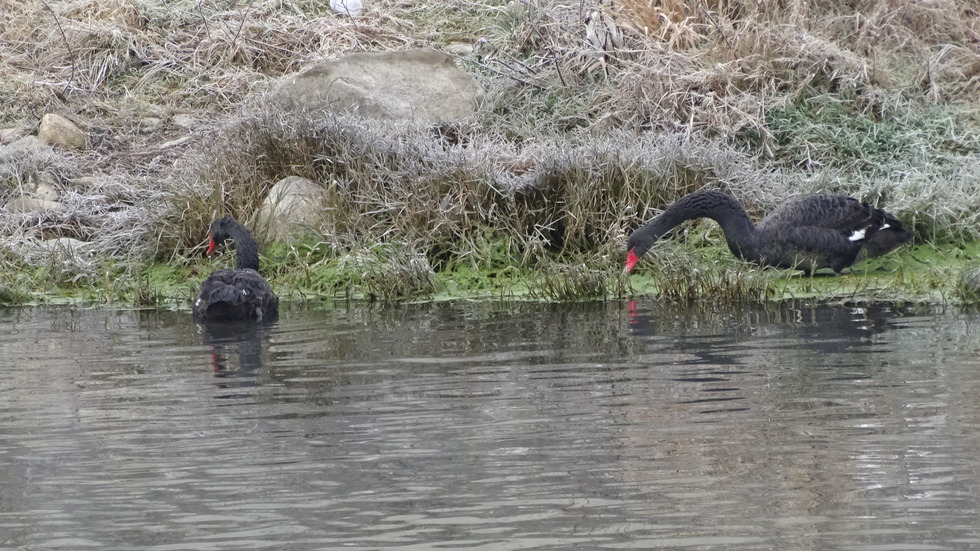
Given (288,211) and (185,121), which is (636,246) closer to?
(288,211)

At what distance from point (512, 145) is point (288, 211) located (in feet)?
7.47

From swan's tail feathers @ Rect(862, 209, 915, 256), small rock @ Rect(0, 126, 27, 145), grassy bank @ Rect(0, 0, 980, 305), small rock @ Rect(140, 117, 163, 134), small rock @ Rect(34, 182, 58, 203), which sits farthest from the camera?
small rock @ Rect(140, 117, 163, 134)

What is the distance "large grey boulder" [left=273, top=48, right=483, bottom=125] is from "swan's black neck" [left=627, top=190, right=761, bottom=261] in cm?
365

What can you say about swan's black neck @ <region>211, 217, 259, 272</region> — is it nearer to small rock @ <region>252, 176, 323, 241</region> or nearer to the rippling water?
small rock @ <region>252, 176, 323, 241</region>

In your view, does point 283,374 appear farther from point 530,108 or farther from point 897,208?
point 530,108

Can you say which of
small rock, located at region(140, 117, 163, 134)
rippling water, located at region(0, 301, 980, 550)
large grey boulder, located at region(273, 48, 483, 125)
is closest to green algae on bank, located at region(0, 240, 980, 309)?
rippling water, located at region(0, 301, 980, 550)

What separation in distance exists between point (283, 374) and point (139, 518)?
9.10ft

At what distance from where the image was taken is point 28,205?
1317cm

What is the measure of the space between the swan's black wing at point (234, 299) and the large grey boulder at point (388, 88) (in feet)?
12.2

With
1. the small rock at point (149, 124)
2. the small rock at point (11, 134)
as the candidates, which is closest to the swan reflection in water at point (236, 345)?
the small rock at point (149, 124)

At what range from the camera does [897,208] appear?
1120 centimetres

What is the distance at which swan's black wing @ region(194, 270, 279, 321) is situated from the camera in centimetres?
943

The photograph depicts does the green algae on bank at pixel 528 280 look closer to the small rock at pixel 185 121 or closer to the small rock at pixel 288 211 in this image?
the small rock at pixel 288 211

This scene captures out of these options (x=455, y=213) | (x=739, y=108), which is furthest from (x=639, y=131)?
(x=455, y=213)
